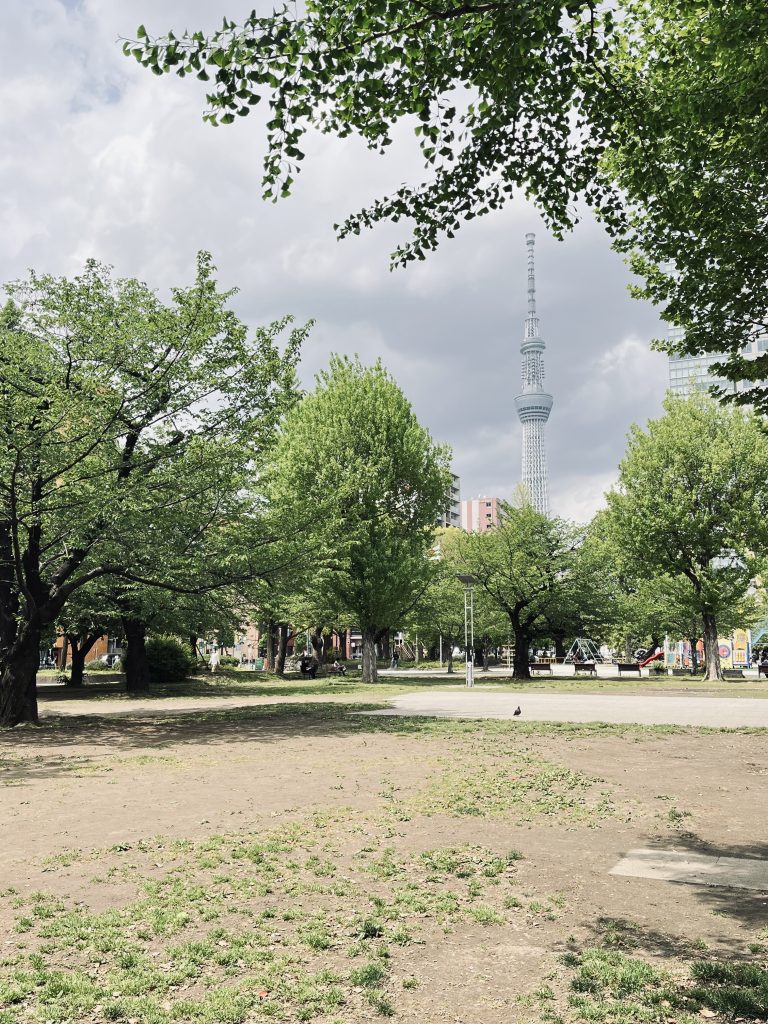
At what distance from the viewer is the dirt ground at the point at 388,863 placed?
4.12 m

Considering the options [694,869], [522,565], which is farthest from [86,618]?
[694,869]

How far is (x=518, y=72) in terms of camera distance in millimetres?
5828

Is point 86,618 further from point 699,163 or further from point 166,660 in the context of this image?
point 699,163

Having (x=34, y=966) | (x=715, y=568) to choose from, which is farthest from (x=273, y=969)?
(x=715, y=568)

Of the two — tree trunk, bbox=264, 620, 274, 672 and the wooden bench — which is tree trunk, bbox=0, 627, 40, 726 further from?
the wooden bench

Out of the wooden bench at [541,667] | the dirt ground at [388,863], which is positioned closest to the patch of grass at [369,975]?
the dirt ground at [388,863]

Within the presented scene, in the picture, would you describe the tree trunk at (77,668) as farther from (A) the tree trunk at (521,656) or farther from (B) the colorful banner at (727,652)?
(B) the colorful banner at (727,652)

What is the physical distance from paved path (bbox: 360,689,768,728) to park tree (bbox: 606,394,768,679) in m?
10.6

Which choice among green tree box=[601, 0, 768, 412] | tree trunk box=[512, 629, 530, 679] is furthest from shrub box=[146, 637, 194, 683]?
green tree box=[601, 0, 768, 412]

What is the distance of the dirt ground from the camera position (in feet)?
13.5

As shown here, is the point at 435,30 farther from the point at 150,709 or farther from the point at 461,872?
the point at 150,709

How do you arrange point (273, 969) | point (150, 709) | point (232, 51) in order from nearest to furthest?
point (273, 969), point (232, 51), point (150, 709)

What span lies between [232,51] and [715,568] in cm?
3626

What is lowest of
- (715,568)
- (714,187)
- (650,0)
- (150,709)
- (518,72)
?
(150,709)
